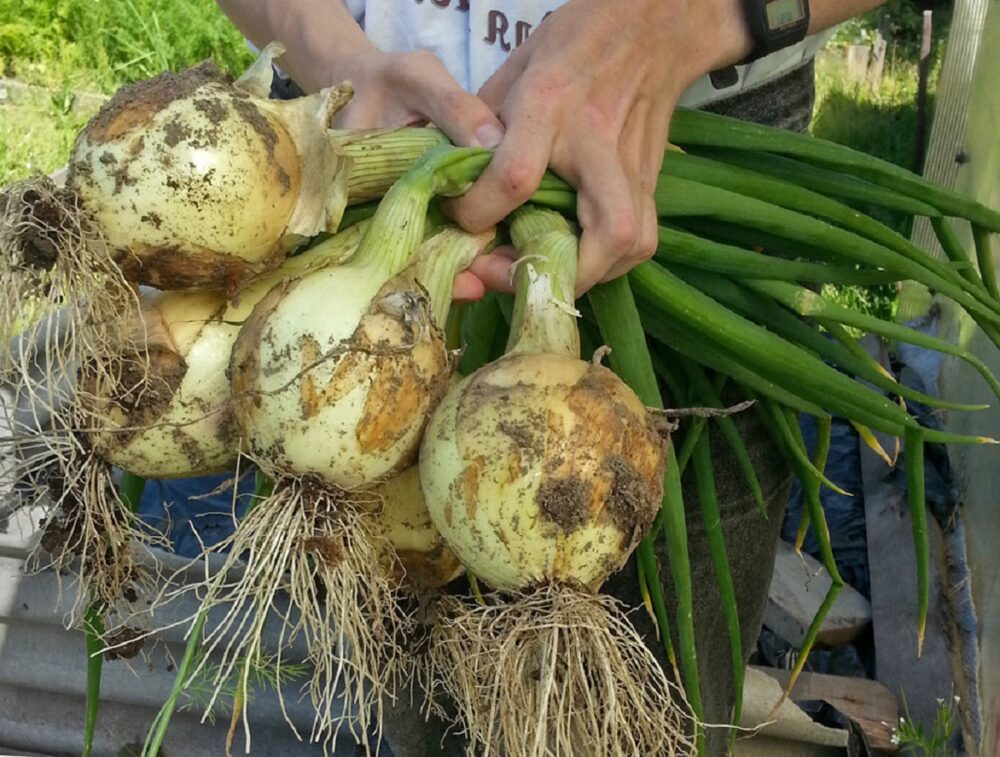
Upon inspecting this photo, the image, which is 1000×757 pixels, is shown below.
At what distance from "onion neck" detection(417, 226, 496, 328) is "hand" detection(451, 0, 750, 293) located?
0.04 ft

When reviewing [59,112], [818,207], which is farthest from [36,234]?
[59,112]

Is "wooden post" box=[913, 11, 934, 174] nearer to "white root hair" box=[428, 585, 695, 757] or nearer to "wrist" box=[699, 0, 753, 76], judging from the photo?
"wrist" box=[699, 0, 753, 76]

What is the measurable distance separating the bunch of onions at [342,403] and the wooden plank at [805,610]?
4.93ft

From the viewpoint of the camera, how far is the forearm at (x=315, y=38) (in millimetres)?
1186

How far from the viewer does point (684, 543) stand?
1.06 meters

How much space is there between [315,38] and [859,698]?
1.57 metres

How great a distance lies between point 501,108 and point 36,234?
41cm

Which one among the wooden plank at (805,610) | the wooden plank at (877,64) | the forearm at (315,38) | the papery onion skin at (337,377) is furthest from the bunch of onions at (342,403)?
the wooden plank at (877,64)

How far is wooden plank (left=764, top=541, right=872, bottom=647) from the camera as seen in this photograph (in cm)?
230

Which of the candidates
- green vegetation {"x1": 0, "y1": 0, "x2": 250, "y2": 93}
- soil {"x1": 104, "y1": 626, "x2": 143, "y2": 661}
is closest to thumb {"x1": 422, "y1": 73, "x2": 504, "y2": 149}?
soil {"x1": 104, "y1": 626, "x2": 143, "y2": 661}

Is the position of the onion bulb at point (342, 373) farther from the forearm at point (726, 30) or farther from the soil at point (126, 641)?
the forearm at point (726, 30)

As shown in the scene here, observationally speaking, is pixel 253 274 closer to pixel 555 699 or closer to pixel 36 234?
pixel 36 234

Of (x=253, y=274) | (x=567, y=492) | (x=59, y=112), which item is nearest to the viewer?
(x=567, y=492)

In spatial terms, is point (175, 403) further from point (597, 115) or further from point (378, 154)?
point (597, 115)
